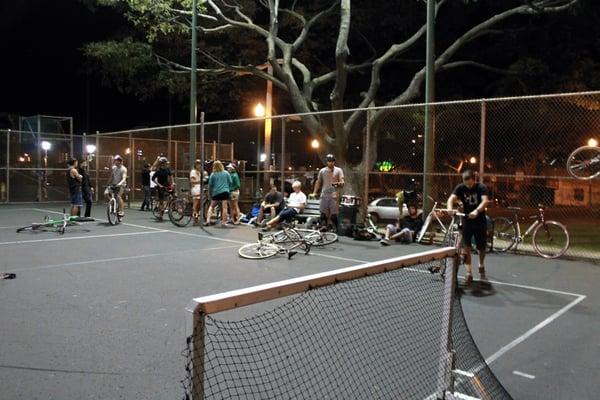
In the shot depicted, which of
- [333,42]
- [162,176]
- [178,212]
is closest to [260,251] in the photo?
[178,212]

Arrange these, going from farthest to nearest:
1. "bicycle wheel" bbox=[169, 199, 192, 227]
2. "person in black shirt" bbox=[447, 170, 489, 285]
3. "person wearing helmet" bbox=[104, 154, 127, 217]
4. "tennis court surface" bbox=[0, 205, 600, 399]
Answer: "person wearing helmet" bbox=[104, 154, 127, 217]
"bicycle wheel" bbox=[169, 199, 192, 227]
"person in black shirt" bbox=[447, 170, 489, 285]
"tennis court surface" bbox=[0, 205, 600, 399]

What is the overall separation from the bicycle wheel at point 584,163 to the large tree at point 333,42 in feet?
21.4

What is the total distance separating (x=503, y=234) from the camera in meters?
11.7

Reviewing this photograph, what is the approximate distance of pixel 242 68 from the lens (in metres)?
19.0

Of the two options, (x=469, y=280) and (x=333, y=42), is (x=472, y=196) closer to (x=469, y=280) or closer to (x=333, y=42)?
(x=469, y=280)

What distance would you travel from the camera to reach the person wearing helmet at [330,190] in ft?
42.9

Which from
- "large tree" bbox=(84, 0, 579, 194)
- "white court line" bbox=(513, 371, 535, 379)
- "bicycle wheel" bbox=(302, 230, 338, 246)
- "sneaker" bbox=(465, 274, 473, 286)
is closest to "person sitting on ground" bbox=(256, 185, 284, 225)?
"bicycle wheel" bbox=(302, 230, 338, 246)

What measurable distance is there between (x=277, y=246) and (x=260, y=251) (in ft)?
1.19

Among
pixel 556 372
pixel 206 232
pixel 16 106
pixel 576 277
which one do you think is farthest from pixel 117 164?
pixel 16 106

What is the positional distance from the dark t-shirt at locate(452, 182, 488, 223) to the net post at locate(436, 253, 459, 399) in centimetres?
442

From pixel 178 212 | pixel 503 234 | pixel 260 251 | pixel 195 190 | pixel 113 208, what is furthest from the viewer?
pixel 195 190

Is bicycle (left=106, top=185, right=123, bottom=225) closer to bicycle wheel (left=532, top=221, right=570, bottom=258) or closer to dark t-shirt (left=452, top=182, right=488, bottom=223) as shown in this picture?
dark t-shirt (left=452, top=182, right=488, bottom=223)

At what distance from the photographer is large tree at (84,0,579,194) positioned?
57.6 feet

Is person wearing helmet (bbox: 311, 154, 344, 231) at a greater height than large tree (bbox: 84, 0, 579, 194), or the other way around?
large tree (bbox: 84, 0, 579, 194)
